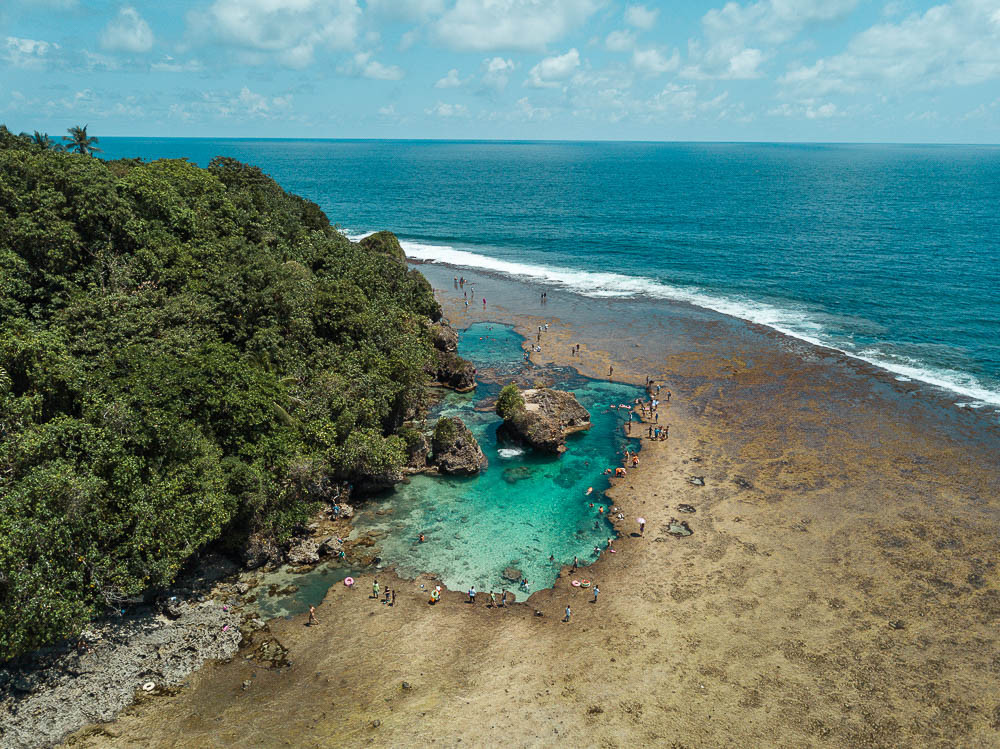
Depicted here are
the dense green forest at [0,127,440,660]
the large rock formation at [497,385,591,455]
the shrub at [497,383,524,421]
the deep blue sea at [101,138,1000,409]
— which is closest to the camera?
the dense green forest at [0,127,440,660]

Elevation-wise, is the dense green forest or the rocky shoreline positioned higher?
the dense green forest

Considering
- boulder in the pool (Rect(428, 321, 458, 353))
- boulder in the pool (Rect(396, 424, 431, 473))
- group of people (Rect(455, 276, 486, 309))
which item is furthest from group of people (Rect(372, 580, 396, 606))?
group of people (Rect(455, 276, 486, 309))

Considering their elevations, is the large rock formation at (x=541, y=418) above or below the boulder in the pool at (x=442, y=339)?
below

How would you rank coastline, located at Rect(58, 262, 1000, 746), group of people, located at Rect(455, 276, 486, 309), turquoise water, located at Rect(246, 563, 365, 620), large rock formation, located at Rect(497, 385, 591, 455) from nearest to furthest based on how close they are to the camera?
coastline, located at Rect(58, 262, 1000, 746)
turquoise water, located at Rect(246, 563, 365, 620)
large rock formation, located at Rect(497, 385, 591, 455)
group of people, located at Rect(455, 276, 486, 309)

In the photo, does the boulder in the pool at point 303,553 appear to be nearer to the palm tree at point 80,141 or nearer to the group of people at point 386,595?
the group of people at point 386,595

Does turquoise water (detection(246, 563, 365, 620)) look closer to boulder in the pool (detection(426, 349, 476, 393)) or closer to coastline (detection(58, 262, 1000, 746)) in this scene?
coastline (detection(58, 262, 1000, 746))

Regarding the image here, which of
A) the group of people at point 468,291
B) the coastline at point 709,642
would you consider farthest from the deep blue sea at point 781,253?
the coastline at point 709,642
